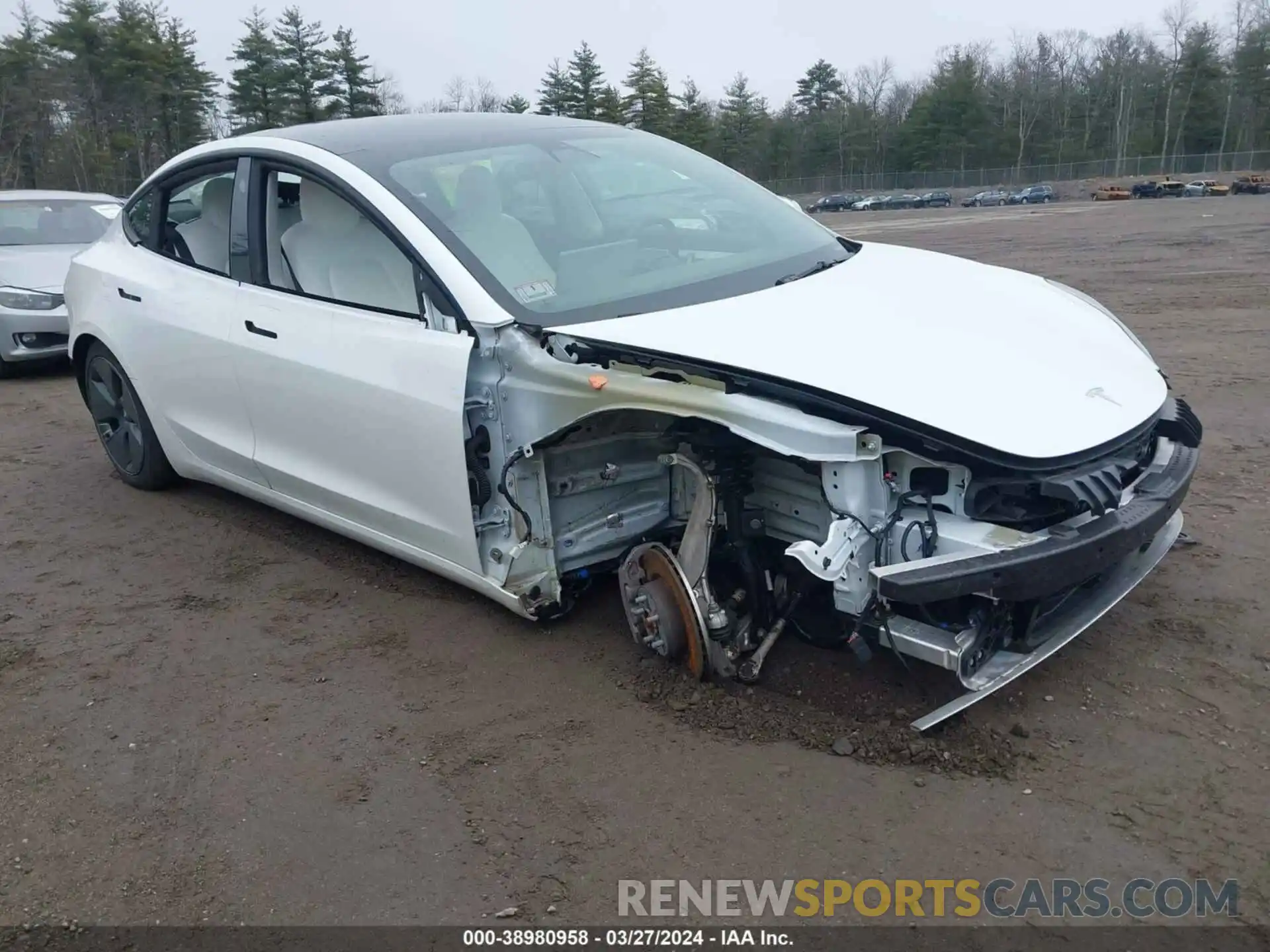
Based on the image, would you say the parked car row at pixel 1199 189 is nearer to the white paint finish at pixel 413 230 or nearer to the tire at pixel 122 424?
the tire at pixel 122 424

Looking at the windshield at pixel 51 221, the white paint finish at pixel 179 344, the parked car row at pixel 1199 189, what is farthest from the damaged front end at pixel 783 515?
the parked car row at pixel 1199 189

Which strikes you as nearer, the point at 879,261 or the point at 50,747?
the point at 50,747

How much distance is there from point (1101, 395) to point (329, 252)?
2.82 meters

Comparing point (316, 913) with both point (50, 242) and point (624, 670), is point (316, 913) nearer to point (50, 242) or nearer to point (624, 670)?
point (624, 670)

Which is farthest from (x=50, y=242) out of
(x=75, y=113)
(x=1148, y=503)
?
(x=75, y=113)

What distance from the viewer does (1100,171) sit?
6800 centimetres

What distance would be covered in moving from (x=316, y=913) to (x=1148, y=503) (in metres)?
2.47

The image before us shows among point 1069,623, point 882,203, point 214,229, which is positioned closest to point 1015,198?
point 882,203

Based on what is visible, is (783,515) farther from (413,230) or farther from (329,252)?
(329,252)

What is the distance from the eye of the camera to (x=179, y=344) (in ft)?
15.2

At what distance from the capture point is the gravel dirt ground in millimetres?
2570

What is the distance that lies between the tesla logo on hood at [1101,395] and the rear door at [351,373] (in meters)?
1.89

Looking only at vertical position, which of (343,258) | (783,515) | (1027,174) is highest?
(343,258)

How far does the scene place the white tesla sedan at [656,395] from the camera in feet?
9.21
